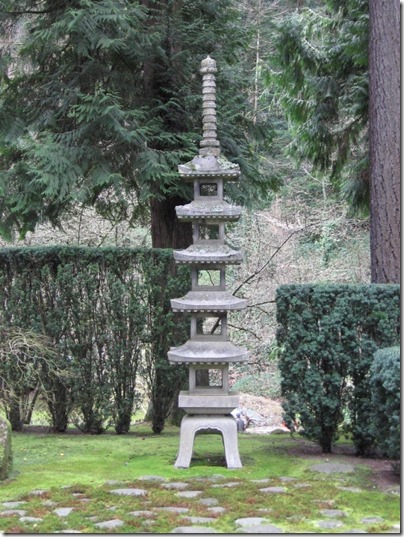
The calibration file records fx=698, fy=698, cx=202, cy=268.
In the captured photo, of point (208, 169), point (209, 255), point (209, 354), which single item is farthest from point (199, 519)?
point (208, 169)

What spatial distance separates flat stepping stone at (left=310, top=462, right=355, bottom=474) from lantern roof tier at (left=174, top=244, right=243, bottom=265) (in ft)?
5.91

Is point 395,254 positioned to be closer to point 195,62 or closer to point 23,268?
point 195,62

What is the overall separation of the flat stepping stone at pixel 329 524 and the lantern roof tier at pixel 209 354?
172 cm

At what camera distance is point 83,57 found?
7.67m

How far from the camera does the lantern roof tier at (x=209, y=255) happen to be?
19.1ft

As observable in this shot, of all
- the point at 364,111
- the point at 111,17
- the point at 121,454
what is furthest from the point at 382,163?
the point at 121,454

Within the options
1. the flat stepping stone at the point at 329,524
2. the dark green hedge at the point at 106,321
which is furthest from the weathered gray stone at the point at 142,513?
the dark green hedge at the point at 106,321

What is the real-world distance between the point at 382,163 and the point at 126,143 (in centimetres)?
264

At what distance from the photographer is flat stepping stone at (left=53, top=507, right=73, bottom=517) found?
176 inches

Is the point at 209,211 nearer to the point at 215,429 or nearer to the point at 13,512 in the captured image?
the point at 215,429

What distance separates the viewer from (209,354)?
5801 mm

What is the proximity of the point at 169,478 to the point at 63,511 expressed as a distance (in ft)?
3.65

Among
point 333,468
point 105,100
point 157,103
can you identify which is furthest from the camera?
point 157,103

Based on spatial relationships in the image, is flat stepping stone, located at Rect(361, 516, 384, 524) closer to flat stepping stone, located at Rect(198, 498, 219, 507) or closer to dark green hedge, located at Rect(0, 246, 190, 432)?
flat stepping stone, located at Rect(198, 498, 219, 507)
